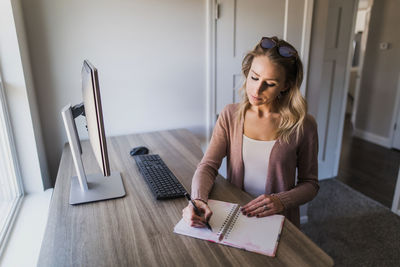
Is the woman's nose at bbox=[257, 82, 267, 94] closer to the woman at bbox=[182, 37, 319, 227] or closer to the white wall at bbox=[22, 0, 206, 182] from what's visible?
the woman at bbox=[182, 37, 319, 227]

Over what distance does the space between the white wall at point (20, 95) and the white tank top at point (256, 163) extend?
107 cm

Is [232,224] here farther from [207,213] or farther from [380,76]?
[380,76]

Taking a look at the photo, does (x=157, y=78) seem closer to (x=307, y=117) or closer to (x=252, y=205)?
(x=307, y=117)

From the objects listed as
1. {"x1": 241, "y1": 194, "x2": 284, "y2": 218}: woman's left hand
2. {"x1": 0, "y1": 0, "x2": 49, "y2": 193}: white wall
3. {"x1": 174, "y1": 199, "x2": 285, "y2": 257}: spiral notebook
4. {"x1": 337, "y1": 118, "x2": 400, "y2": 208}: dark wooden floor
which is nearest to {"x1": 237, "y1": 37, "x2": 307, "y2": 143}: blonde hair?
{"x1": 241, "y1": 194, "x2": 284, "y2": 218}: woman's left hand

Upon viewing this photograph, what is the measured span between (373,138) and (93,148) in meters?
4.11

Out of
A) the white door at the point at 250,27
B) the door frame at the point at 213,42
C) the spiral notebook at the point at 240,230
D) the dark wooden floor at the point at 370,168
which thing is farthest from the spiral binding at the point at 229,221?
the dark wooden floor at the point at 370,168

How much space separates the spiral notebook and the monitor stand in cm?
37

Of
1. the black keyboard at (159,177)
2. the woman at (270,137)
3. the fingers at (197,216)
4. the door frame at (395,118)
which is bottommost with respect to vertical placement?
the door frame at (395,118)

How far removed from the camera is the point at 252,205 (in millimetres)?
974

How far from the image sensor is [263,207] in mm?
966

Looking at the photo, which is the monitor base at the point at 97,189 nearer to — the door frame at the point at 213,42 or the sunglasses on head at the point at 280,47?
the sunglasses on head at the point at 280,47

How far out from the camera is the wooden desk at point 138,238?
761 millimetres

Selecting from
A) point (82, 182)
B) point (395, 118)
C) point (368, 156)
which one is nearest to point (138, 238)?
A: point (82, 182)

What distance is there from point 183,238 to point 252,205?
0.88 ft
